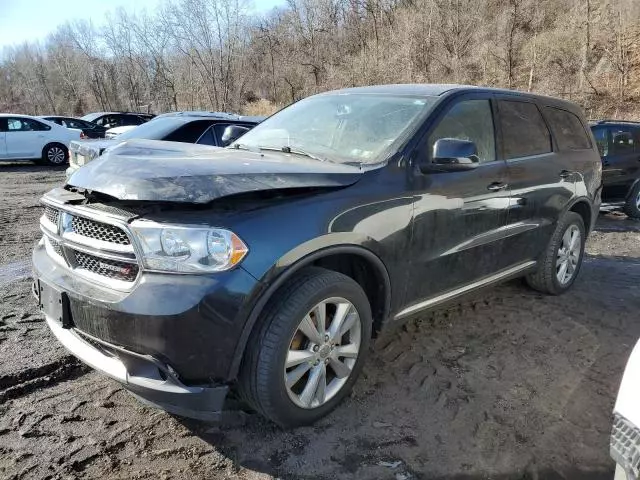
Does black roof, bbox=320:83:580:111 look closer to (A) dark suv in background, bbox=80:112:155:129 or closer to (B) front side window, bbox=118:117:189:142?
(B) front side window, bbox=118:117:189:142

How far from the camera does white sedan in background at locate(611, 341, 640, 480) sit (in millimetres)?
1660

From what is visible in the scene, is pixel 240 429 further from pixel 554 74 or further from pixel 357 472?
pixel 554 74

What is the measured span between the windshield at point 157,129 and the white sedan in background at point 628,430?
6927 mm

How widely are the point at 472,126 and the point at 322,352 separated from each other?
79.8 inches

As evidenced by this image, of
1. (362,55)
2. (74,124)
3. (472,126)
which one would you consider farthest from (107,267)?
(362,55)

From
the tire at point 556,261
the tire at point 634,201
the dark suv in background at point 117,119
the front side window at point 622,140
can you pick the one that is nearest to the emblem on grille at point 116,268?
the tire at point 556,261

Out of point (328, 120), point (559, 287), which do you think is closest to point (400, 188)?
point (328, 120)

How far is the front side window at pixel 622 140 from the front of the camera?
29.1 ft

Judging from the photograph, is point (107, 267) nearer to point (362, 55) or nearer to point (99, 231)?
point (99, 231)

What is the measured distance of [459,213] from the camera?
3400mm

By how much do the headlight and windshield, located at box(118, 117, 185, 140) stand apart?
5636 mm

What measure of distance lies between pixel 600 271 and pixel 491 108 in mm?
2972

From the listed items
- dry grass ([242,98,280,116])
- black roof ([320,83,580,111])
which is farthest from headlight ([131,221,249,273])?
dry grass ([242,98,280,116])

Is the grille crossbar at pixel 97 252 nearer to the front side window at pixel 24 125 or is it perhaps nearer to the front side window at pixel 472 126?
the front side window at pixel 472 126
